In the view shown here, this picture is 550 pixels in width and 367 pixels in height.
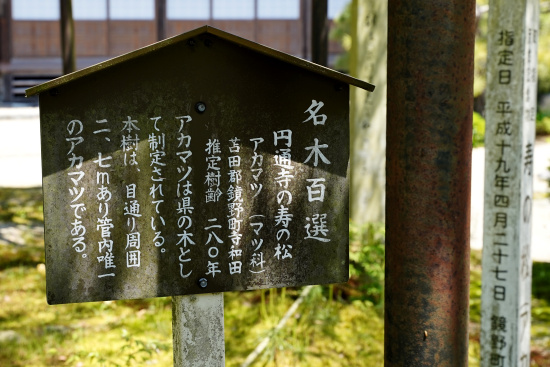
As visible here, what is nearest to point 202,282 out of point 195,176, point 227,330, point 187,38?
point 195,176

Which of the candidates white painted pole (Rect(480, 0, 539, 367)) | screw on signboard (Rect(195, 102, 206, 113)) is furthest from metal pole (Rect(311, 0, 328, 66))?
screw on signboard (Rect(195, 102, 206, 113))

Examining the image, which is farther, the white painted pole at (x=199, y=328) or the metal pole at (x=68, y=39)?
the metal pole at (x=68, y=39)

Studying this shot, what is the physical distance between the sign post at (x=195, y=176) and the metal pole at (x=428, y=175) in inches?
10.4

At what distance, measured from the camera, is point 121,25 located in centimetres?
1652

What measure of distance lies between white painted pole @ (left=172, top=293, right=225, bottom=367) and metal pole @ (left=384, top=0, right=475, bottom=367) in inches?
23.5

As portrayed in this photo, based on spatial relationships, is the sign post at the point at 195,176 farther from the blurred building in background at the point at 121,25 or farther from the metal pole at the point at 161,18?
the blurred building in background at the point at 121,25

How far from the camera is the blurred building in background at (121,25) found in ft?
52.7

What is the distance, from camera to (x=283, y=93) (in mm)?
2213

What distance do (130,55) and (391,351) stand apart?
122 centimetres

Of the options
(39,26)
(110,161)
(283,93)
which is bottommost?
(110,161)

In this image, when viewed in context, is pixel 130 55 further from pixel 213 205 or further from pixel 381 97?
pixel 381 97

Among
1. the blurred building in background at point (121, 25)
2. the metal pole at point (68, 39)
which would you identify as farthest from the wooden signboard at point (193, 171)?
the blurred building in background at point (121, 25)

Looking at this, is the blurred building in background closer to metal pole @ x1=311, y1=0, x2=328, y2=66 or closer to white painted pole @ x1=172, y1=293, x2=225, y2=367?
metal pole @ x1=311, y1=0, x2=328, y2=66

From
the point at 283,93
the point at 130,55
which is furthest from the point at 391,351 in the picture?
the point at 130,55
